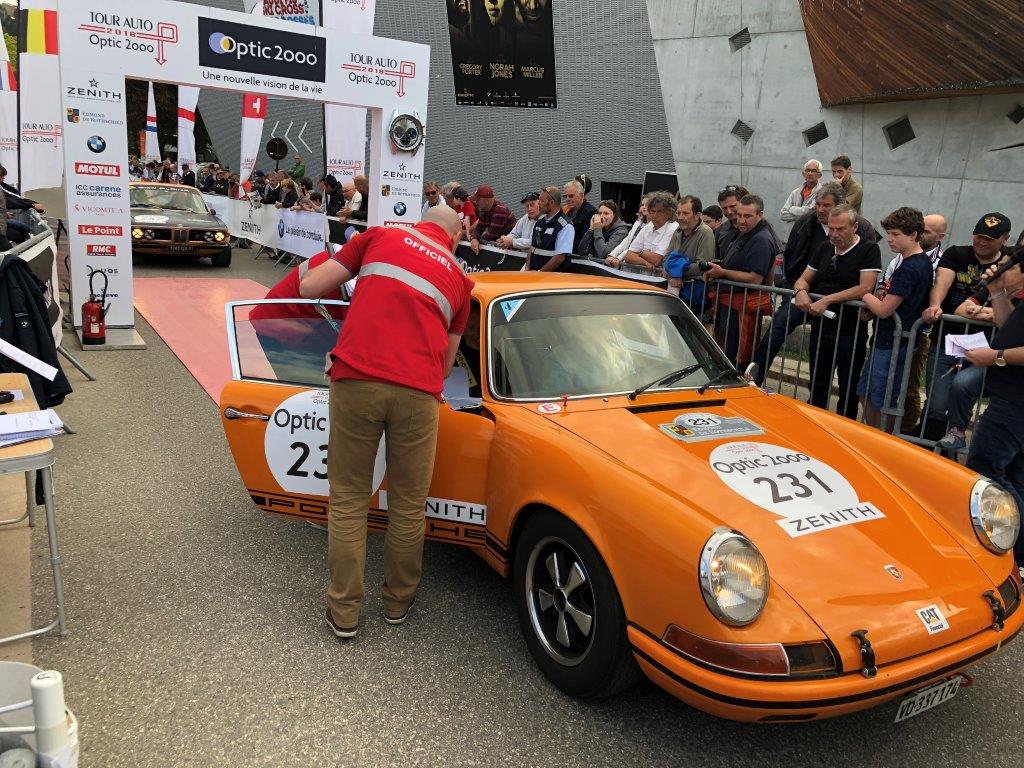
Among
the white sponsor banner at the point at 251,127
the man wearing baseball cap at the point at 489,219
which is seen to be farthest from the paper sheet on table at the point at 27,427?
the white sponsor banner at the point at 251,127

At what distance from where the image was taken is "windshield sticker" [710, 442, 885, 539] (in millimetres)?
2852

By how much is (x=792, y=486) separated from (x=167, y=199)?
14955 mm

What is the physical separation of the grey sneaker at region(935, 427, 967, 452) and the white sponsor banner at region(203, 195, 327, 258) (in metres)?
11.5

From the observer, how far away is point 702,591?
2.44 metres

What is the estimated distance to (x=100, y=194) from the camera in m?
9.02

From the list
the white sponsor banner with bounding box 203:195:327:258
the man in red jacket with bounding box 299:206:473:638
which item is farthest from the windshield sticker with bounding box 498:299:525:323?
the white sponsor banner with bounding box 203:195:327:258

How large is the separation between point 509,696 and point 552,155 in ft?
76.4

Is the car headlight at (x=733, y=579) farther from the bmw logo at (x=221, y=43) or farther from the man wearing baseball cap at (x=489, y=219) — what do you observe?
the bmw logo at (x=221, y=43)

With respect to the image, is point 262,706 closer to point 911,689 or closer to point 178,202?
point 911,689

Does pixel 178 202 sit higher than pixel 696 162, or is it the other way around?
pixel 696 162

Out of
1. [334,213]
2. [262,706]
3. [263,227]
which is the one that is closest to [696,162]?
[334,213]

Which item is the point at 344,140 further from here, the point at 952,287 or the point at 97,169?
the point at 952,287

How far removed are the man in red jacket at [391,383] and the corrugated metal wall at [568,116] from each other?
21043 millimetres

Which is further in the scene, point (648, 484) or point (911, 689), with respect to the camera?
point (648, 484)
